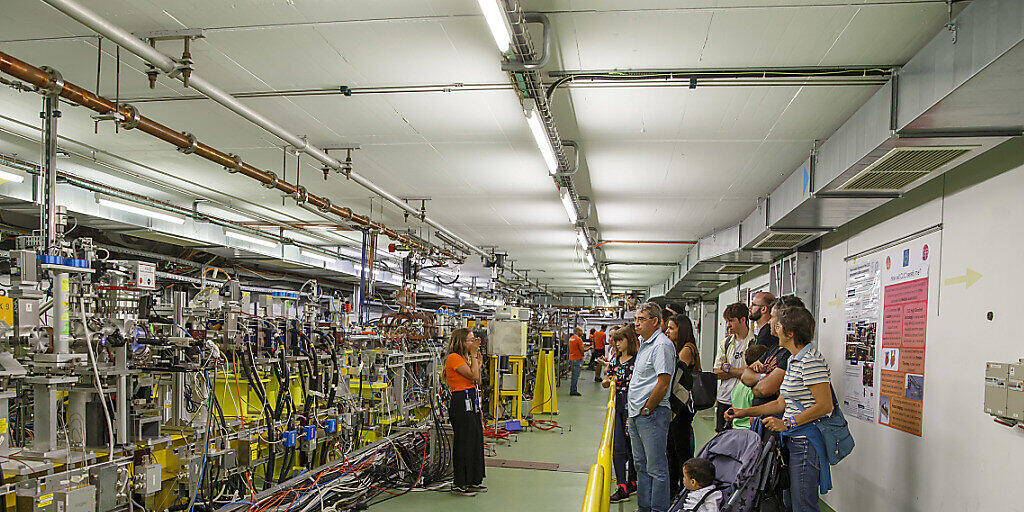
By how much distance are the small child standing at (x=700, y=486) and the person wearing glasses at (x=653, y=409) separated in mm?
319

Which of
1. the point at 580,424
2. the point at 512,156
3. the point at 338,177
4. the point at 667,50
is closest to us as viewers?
the point at 667,50

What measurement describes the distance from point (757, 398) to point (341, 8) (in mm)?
3467

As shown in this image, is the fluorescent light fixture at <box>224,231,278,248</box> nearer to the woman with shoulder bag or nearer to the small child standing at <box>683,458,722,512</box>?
the woman with shoulder bag

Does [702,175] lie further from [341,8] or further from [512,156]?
[341,8]

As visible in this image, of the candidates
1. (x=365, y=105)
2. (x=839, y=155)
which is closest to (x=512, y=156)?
(x=365, y=105)

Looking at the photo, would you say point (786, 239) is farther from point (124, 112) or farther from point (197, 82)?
point (124, 112)

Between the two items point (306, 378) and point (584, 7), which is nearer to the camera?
point (584, 7)

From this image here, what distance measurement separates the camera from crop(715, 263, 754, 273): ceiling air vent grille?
906cm

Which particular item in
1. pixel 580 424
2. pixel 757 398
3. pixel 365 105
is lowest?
pixel 580 424

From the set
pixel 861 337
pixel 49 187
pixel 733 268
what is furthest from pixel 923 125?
pixel 733 268

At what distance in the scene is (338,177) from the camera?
261 inches

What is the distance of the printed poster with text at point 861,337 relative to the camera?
188 inches

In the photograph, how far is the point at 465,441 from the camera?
5.37 m

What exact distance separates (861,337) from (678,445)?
1.73 metres
